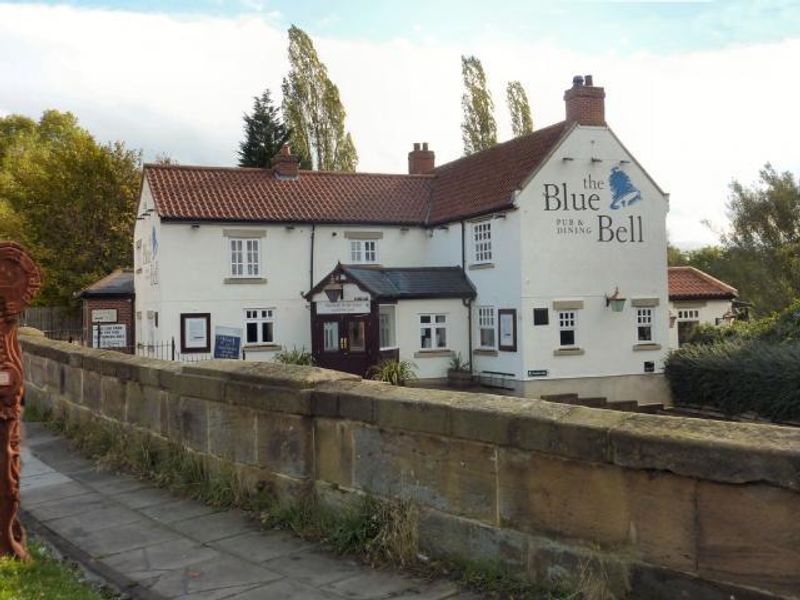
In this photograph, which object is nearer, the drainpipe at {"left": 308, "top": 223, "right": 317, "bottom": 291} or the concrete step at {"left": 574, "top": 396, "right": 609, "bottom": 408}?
the concrete step at {"left": 574, "top": 396, "right": 609, "bottom": 408}

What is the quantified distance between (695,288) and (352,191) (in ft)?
50.6

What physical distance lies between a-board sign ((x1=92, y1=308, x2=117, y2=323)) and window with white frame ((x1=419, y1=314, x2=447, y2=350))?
40.9ft

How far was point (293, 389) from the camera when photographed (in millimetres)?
6094

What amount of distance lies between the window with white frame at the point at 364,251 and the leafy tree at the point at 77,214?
55.8 ft

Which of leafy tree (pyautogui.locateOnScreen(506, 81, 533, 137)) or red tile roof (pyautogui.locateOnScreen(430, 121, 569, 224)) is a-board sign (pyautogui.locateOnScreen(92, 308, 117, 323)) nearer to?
red tile roof (pyautogui.locateOnScreen(430, 121, 569, 224))

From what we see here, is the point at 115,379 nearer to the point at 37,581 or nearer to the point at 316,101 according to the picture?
the point at 37,581

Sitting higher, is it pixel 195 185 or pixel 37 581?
pixel 195 185

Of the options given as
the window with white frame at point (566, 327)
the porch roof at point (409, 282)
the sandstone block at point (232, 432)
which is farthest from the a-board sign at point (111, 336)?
the sandstone block at point (232, 432)

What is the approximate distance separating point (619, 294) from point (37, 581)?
23613 millimetres

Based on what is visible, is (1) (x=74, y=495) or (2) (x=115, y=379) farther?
(2) (x=115, y=379)

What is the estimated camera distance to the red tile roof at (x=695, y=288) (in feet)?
108

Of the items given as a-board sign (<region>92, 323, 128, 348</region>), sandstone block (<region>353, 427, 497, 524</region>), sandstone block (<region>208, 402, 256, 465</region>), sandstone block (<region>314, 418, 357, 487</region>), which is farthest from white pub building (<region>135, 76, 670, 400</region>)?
sandstone block (<region>353, 427, 497, 524</region>)

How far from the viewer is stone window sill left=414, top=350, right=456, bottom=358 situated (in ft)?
87.2

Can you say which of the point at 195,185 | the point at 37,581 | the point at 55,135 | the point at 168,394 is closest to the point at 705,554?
the point at 37,581
